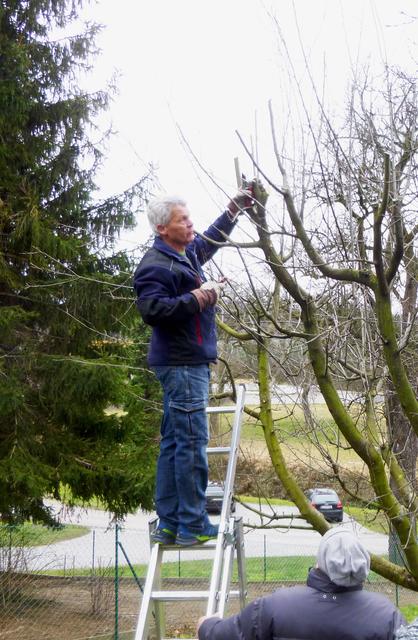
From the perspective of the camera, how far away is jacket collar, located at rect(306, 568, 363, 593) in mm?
2781

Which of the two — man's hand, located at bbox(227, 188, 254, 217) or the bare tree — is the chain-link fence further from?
man's hand, located at bbox(227, 188, 254, 217)

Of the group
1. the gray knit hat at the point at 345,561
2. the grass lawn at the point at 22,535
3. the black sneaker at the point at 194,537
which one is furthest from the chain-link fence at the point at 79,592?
the gray knit hat at the point at 345,561

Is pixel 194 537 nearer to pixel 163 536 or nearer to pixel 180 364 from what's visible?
pixel 163 536

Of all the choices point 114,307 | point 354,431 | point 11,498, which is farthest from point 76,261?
point 354,431

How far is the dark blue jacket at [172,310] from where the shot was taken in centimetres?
380

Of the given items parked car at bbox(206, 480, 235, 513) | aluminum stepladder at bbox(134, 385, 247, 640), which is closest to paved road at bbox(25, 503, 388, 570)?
parked car at bbox(206, 480, 235, 513)

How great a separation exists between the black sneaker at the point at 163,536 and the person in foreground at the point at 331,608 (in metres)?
1.20

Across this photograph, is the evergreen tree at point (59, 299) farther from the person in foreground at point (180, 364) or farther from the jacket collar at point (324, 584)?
the jacket collar at point (324, 584)

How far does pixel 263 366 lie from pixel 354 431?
1655mm

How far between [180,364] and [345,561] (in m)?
1.51

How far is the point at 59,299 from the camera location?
1187 centimetres

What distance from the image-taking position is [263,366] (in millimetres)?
8391

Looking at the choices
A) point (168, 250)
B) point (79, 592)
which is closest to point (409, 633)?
point (168, 250)

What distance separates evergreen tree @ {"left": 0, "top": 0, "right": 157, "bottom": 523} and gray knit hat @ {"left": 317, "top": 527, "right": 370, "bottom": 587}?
847cm
